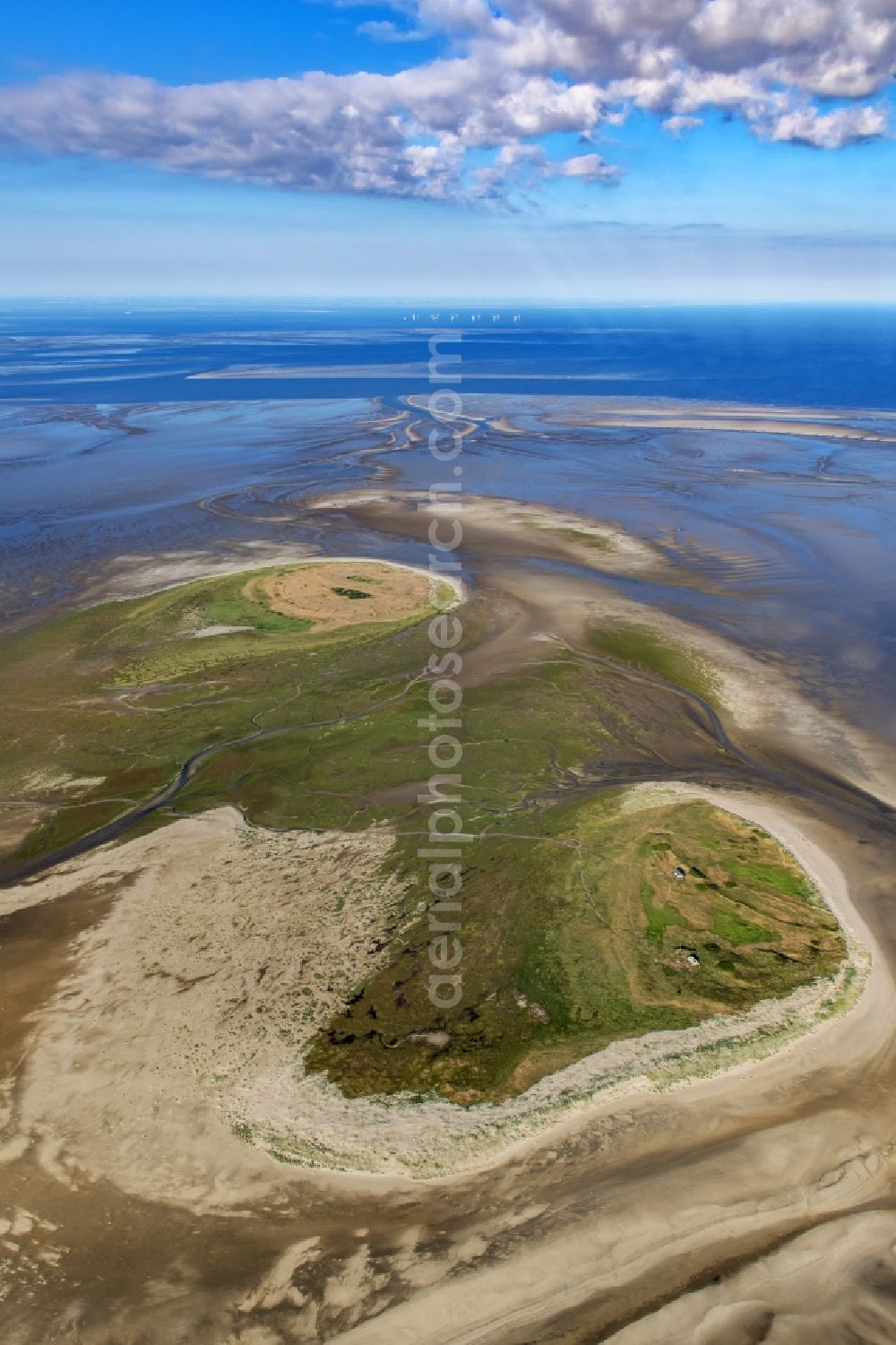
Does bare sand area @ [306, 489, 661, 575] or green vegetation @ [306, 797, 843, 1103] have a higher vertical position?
bare sand area @ [306, 489, 661, 575]

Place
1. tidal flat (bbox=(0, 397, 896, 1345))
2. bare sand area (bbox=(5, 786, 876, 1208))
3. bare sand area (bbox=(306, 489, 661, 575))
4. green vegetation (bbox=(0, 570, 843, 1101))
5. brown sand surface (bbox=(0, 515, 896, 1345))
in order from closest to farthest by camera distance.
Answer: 1. brown sand surface (bbox=(0, 515, 896, 1345))
2. tidal flat (bbox=(0, 397, 896, 1345))
3. bare sand area (bbox=(5, 786, 876, 1208))
4. green vegetation (bbox=(0, 570, 843, 1101))
5. bare sand area (bbox=(306, 489, 661, 575))

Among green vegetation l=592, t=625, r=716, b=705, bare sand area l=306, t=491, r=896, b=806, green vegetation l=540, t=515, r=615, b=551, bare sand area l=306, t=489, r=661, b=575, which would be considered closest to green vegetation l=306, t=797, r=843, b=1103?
bare sand area l=306, t=491, r=896, b=806

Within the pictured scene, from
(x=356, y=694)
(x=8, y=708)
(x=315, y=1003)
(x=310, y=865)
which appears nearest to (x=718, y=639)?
(x=356, y=694)

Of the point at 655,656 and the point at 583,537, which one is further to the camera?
the point at 583,537

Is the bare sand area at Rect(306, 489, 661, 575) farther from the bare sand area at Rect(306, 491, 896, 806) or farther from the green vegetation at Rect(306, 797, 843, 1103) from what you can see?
the green vegetation at Rect(306, 797, 843, 1103)

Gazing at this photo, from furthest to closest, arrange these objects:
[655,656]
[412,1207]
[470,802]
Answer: [655,656] < [470,802] < [412,1207]

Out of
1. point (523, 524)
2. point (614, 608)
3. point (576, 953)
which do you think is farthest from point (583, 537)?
point (576, 953)

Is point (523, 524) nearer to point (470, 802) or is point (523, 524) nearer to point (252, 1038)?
point (470, 802)

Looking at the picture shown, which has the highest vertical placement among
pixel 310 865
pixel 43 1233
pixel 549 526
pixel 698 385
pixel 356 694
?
pixel 698 385

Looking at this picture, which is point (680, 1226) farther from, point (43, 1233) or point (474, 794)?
point (474, 794)
